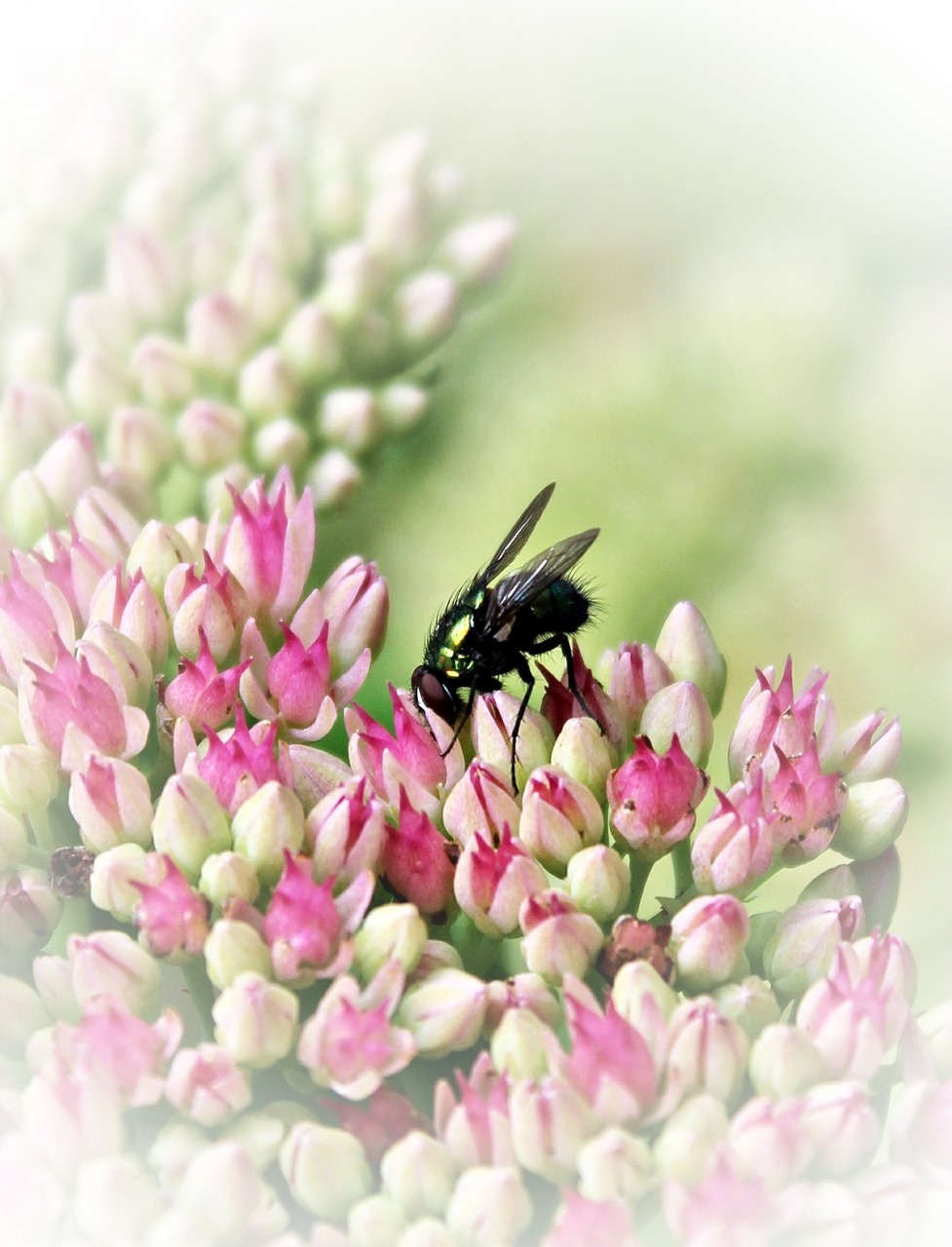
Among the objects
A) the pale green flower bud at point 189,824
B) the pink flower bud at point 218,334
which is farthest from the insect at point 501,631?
the pink flower bud at point 218,334

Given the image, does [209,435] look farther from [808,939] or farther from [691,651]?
[808,939]

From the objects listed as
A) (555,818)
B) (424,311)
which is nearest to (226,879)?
(555,818)

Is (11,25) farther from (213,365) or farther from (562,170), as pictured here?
(562,170)

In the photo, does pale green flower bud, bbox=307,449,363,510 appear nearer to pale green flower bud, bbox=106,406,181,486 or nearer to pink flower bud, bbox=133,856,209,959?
pale green flower bud, bbox=106,406,181,486

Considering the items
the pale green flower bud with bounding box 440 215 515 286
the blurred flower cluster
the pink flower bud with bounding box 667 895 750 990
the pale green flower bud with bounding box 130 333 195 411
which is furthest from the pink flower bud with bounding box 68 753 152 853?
the pale green flower bud with bounding box 440 215 515 286

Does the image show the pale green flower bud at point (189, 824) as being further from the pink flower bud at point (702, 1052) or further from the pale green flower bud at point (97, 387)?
the pale green flower bud at point (97, 387)
